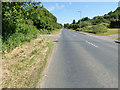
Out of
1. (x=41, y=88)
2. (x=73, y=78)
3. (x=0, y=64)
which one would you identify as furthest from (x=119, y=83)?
(x=0, y=64)

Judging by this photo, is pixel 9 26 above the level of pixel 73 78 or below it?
above

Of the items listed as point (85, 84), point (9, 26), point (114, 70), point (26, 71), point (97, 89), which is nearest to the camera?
point (97, 89)

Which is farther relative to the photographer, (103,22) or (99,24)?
(103,22)

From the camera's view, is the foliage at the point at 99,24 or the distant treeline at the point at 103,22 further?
the distant treeline at the point at 103,22

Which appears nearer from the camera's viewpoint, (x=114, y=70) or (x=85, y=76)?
(x=85, y=76)

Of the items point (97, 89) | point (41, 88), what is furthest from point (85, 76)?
point (41, 88)

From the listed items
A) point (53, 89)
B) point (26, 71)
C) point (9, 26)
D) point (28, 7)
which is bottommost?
point (53, 89)

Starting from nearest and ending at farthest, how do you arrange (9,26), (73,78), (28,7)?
(73,78) → (28,7) → (9,26)

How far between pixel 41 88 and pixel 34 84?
31 centimetres

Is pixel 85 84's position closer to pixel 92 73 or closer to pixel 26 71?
pixel 92 73

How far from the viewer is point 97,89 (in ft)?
11.3

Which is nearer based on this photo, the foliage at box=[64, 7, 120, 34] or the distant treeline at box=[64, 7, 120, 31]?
the foliage at box=[64, 7, 120, 34]

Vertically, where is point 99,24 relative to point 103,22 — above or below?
below

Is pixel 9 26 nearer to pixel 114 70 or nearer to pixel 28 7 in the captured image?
pixel 28 7
